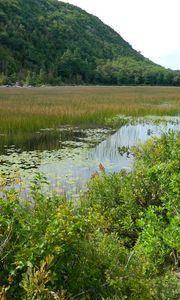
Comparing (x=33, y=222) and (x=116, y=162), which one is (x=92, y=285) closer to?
(x=33, y=222)

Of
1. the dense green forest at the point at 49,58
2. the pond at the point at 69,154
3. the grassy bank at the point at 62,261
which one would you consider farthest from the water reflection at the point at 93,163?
the dense green forest at the point at 49,58

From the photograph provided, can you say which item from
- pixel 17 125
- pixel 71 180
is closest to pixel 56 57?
pixel 17 125

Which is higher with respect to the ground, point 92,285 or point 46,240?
point 46,240

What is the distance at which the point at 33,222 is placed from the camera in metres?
3.76

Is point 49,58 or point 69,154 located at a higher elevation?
point 49,58

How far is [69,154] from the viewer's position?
1450cm

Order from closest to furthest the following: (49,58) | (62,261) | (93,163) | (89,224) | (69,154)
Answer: (62,261)
(89,224)
(93,163)
(69,154)
(49,58)

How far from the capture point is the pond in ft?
36.2

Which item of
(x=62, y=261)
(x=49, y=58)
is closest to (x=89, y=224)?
(x=62, y=261)

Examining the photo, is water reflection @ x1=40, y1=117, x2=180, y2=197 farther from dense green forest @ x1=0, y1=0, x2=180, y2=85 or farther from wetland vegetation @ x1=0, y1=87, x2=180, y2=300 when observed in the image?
dense green forest @ x1=0, y1=0, x2=180, y2=85

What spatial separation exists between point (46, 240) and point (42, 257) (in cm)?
18

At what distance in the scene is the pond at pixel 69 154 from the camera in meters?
11.0

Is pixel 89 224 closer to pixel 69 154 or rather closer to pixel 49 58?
pixel 69 154

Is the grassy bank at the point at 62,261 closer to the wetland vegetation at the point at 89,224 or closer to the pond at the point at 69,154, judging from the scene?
the wetland vegetation at the point at 89,224
